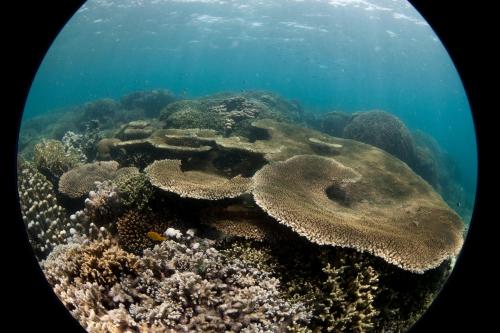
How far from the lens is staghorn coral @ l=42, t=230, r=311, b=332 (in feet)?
12.4

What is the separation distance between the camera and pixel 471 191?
93.2 ft

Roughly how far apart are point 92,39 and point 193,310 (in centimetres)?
7343

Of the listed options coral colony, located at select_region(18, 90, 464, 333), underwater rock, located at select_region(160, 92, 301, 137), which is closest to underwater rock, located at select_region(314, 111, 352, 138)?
underwater rock, located at select_region(160, 92, 301, 137)

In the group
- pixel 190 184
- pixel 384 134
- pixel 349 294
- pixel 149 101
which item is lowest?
pixel 149 101

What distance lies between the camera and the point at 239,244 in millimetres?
5090

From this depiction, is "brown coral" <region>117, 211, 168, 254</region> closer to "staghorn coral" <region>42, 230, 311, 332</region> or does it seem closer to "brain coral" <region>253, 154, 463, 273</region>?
"staghorn coral" <region>42, 230, 311, 332</region>

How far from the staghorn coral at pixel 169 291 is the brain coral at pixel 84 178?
2695mm

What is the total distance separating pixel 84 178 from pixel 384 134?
14.7 m

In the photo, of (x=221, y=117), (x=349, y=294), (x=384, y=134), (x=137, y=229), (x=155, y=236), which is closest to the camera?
(x=349, y=294)

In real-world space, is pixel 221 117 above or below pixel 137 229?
above

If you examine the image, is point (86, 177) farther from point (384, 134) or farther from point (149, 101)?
point (149, 101)

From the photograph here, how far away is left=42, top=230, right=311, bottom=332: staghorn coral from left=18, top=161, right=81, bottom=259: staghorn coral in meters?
1.11

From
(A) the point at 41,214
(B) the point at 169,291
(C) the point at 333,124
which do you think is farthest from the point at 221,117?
(C) the point at 333,124

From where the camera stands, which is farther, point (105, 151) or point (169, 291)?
point (105, 151)
